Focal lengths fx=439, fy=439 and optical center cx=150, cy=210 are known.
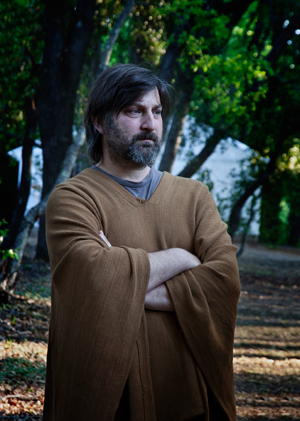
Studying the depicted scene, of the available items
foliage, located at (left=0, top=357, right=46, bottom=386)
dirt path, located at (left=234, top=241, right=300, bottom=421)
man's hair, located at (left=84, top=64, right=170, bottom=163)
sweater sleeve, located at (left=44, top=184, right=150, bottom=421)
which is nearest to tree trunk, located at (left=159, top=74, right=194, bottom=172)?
dirt path, located at (left=234, top=241, right=300, bottom=421)

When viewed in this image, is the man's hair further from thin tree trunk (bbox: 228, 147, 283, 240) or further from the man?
thin tree trunk (bbox: 228, 147, 283, 240)

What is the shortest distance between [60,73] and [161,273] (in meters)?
6.31

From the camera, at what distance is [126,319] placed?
6.02 feet

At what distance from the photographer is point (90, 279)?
187 cm

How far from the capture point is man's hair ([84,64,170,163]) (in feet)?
7.36

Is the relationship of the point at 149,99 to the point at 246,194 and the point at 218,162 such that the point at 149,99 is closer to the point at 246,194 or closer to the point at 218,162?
the point at 246,194

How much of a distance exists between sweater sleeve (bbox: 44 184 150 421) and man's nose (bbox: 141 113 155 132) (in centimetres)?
56

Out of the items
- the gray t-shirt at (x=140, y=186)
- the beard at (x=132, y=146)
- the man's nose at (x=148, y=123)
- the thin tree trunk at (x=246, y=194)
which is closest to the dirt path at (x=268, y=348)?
the thin tree trunk at (x=246, y=194)

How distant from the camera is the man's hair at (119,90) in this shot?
7.36 ft

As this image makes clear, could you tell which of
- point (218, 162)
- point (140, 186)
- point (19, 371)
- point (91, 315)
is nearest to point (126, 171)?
point (140, 186)

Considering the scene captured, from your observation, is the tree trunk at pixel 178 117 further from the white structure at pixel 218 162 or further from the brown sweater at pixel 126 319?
the brown sweater at pixel 126 319

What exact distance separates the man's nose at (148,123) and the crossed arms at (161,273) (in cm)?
59

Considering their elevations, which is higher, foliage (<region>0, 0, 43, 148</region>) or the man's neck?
foliage (<region>0, 0, 43, 148</region>)

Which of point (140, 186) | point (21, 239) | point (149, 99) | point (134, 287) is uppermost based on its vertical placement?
point (149, 99)
